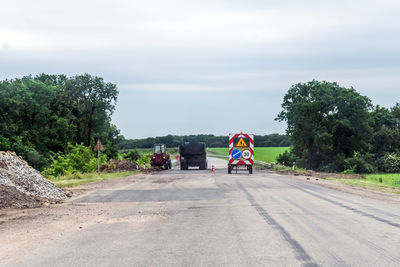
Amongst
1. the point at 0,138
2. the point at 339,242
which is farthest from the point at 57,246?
the point at 0,138

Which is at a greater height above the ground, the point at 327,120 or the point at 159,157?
the point at 327,120

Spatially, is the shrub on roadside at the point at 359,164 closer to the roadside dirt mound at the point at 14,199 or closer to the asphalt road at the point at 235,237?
the asphalt road at the point at 235,237

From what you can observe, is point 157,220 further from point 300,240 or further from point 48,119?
point 48,119

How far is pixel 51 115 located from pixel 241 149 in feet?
131

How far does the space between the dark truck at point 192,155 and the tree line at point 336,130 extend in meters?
18.2

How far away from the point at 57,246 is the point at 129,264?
6.82 feet

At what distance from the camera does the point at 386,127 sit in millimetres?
65938

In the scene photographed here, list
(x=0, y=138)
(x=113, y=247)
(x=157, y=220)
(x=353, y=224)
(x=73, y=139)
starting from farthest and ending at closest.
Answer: (x=73, y=139), (x=0, y=138), (x=157, y=220), (x=353, y=224), (x=113, y=247)

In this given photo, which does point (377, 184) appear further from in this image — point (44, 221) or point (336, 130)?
point (336, 130)

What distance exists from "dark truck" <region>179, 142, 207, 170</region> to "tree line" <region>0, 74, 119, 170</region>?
16536mm

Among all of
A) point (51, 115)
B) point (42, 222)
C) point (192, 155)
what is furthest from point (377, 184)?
point (51, 115)

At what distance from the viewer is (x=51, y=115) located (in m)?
65.8

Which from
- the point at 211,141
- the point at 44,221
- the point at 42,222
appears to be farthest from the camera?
the point at 211,141

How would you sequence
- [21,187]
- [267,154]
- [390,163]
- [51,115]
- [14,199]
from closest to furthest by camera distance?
[14,199] → [21,187] → [390,163] → [51,115] → [267,154]
